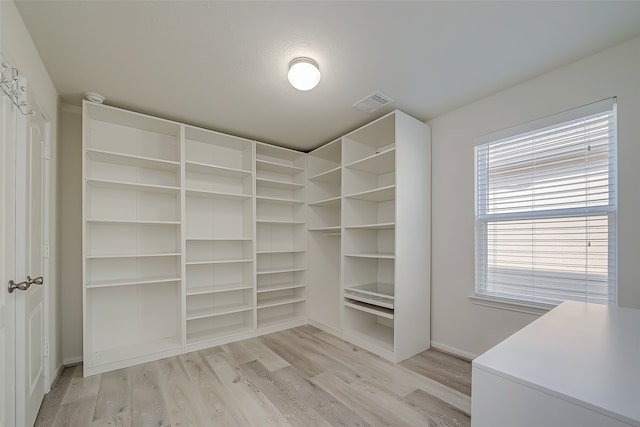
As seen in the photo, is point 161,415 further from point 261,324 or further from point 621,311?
point 621,311

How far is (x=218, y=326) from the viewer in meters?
3.36

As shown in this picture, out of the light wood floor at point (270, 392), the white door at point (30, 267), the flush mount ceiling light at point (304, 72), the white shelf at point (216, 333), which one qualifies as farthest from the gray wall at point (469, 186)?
the flush mount ceiling light at point (304, 72)

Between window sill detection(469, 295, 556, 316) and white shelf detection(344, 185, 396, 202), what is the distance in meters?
1.28

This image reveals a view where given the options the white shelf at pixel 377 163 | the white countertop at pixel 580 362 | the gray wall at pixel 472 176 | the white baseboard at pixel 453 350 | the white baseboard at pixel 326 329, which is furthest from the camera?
the white baseboard at pixel 326 329

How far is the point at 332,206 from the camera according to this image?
13.1 feet

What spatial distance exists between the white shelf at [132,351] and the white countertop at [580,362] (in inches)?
116

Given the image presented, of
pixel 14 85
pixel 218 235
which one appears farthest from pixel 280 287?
pixel 14 85

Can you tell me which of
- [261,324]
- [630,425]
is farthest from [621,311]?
[261,324]

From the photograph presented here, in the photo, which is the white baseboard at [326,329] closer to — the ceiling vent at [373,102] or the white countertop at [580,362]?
the white countertop at [580,362]

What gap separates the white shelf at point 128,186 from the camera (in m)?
2.54

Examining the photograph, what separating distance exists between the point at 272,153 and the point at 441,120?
2159 mm

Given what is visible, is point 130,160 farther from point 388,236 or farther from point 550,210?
point 550,210

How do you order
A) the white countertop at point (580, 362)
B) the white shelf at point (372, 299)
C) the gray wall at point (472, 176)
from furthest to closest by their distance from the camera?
1. the white shelf at point (372, 299)
2. the gray wall at point (472, 176)
3. the white countertop at point (580, 362)

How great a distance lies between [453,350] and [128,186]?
3638mm
